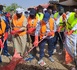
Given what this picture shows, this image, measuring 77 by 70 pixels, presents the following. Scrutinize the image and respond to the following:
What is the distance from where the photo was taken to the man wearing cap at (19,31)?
1023 cm

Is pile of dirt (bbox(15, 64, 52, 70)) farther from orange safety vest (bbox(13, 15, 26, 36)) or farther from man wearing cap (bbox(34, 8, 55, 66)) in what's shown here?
orange safety vest (bbox(13, 15, 26, 36))

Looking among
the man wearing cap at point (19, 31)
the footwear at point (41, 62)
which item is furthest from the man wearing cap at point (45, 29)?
the man wearing cap at point (19, 31)

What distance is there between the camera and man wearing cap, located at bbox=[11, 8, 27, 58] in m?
10.2

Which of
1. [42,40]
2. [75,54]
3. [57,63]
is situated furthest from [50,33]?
[75,54]

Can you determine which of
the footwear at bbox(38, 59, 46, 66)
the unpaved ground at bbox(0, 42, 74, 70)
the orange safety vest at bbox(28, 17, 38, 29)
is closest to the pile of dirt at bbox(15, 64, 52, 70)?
the unpaved ground at bbox(0, 42, 74, 70)

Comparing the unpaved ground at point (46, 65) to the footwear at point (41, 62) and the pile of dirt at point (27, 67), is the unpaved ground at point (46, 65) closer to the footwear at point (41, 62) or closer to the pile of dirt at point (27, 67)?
the pile of dirt at point (27, 67)

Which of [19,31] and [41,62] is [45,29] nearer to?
[19,31]

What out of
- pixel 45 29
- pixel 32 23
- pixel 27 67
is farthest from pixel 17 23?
pixel 27 67

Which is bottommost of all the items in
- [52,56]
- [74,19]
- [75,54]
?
[52,56]

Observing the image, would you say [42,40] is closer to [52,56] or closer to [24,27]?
[24,27]

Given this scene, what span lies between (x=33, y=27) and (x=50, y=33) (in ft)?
2.01

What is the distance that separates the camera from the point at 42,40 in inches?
411

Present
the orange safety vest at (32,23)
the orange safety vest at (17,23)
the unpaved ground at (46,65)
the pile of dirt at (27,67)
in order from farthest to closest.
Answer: the orange safety vest at (32,23) < the orange safety vest at (17,23) < the unpaved ground at (46,65) < the pile of dirt at (27,67)

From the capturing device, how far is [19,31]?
10352 mm
